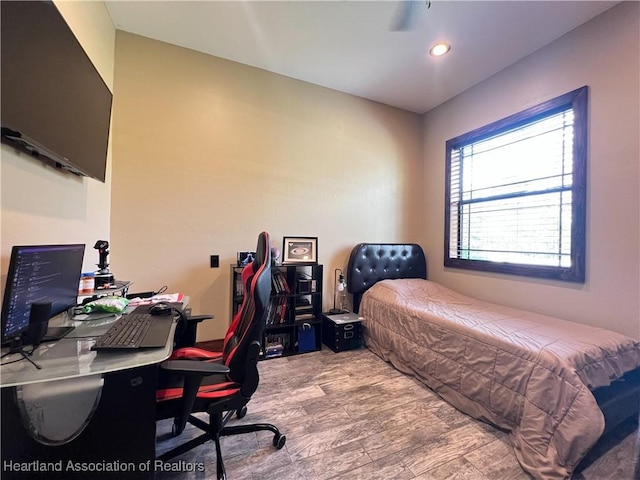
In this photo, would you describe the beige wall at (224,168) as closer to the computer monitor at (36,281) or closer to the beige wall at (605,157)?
the computer monitor at (36,281)

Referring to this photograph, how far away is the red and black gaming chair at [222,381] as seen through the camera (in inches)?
43.0

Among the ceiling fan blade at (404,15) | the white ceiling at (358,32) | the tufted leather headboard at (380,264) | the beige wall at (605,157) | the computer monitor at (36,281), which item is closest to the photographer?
the computer monitor at (36,281)

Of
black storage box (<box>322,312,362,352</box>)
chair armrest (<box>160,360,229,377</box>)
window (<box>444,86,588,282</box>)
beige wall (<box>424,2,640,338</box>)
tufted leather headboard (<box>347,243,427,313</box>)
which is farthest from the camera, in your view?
A: tufted leather headboard (<box>347,243,427,313</box>)

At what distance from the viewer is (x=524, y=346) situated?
1588 millimetres

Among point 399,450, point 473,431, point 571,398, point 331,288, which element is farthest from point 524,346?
point 331,288

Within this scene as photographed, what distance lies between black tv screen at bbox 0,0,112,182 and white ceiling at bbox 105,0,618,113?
1.06 metres

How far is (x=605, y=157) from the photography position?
1.96m

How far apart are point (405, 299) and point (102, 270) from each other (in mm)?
2572

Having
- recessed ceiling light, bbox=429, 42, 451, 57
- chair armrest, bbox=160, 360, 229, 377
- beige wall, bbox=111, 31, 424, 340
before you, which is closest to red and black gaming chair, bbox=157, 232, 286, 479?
chair armrest, bbox=160, 360, 229, 377

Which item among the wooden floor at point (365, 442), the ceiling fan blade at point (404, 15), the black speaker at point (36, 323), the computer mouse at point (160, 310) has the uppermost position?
the ceiling fan blade at point (404, 15)

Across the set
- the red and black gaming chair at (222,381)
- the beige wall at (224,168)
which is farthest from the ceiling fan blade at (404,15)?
the red and black gaming chair at (222,381)

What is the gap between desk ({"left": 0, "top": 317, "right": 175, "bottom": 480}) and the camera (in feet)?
3.06

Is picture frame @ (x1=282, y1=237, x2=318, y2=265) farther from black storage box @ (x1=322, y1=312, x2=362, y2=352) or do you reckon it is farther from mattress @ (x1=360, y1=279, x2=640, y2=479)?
mattress @ (x1=360, y1=279, x2=640, y2=479)

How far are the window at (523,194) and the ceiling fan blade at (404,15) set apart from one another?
4.76ft
